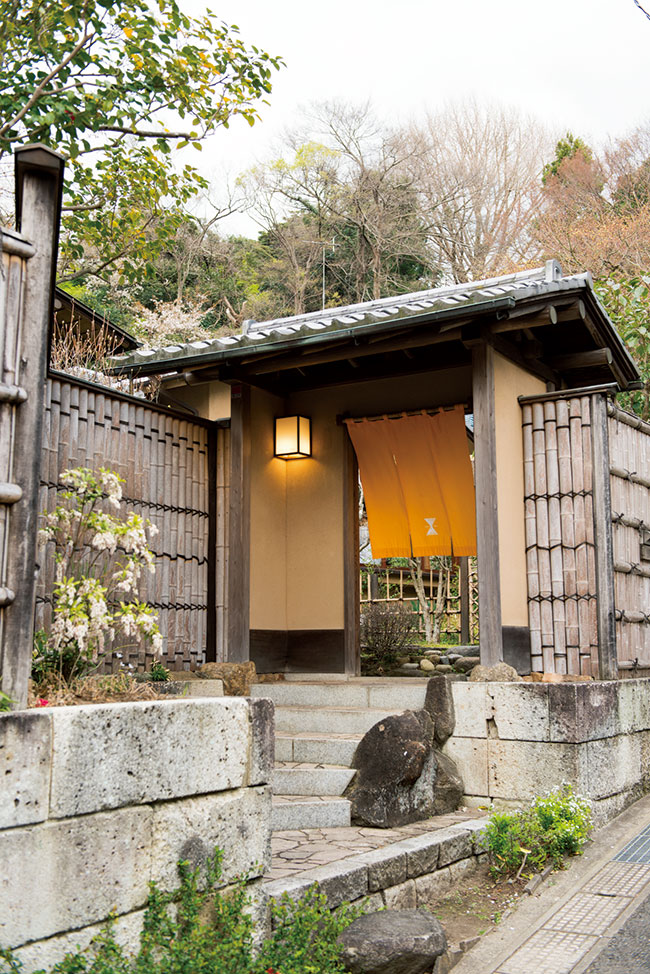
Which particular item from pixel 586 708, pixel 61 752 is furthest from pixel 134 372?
pixel 61 752

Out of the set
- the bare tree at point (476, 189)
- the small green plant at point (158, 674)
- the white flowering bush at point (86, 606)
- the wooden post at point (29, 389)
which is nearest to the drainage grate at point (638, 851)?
the small green plant at point (158, 674)

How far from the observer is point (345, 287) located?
2875 cm

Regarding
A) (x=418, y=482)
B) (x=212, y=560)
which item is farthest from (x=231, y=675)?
(x=418, y=482)

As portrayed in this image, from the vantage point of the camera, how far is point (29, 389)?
3836 mm

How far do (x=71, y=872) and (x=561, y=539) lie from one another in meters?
5.75

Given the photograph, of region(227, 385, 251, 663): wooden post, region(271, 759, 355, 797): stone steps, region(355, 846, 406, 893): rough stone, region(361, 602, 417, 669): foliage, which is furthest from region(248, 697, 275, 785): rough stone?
region(361, 602, 417, 669): foliage

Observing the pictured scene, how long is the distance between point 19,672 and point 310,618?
639 cm

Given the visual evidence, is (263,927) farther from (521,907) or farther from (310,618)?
(310,618)

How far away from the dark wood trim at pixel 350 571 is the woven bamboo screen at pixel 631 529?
2940mm

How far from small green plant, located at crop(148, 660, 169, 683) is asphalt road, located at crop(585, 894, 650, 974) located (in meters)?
3.91

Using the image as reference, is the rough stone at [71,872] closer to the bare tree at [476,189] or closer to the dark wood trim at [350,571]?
the dark wood trim at [350,571]

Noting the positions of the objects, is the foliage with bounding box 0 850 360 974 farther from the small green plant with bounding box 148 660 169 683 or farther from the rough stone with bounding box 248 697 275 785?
the small green plant with bounding box 148 660 169 683

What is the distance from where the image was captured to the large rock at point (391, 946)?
445 cm

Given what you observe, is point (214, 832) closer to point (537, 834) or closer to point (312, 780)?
point (312, 780)
